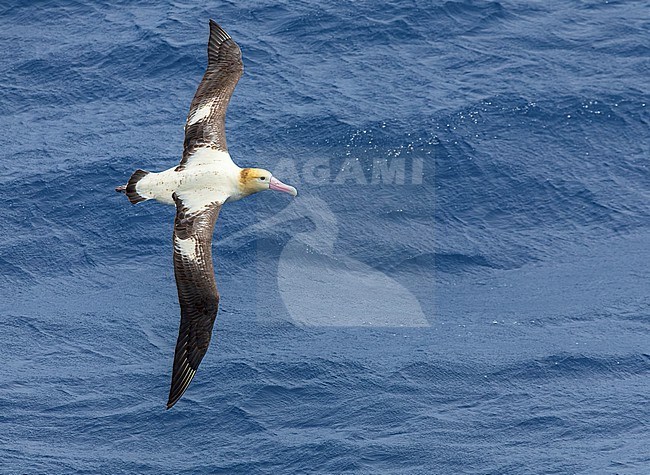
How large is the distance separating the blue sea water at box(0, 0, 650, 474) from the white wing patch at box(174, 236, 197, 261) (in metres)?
7.26

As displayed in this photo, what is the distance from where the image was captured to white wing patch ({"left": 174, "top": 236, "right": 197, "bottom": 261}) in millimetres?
26594

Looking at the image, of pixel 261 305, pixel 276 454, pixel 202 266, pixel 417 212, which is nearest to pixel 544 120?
pixel 417 212

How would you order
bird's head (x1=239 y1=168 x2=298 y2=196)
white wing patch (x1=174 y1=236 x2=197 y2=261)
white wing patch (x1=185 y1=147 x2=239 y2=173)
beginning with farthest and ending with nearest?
white wing patch (x1=185 y1=147 x2=239 y2=173) < bird's head (x1=239 y1=168 x2=298 y2=196) < white wing patch (x1=174 y1=236 x2=197 y2=261)

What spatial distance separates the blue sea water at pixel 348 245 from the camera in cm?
3359

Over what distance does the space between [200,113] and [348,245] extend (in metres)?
8.72

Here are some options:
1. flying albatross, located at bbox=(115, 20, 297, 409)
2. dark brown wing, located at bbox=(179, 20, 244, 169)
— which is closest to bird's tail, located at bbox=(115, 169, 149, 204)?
flying albatross, located at bbox=(115, 20, 297, 409)

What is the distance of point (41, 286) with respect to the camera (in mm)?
36969

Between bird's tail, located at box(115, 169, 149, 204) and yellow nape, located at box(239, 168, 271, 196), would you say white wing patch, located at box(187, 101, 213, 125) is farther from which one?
yellow nape, located at box(239, 168, 271, 196)

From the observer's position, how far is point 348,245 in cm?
3691


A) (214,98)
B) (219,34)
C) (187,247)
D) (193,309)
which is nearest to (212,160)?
(214,98)

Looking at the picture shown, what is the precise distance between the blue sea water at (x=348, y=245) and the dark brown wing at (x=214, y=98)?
7.41 metres

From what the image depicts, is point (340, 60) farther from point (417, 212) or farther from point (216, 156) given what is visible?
point (216, 156)

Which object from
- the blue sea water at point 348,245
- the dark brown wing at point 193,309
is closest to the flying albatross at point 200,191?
the dark brown wing at point 193,309

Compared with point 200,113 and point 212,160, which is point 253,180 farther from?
point 200,113
